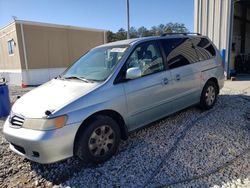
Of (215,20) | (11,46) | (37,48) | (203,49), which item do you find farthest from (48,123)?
(11,46)

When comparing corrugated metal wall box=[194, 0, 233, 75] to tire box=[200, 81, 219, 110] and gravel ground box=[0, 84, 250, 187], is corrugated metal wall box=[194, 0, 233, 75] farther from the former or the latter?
gravel ground box=[0, 84, 250, 187]

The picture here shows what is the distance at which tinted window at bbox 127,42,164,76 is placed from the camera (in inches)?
152

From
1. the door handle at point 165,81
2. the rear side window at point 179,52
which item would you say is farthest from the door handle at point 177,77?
the door handle at point 165,81

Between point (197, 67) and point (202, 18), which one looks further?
point (202, 18)

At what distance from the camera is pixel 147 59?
4047 millimetres

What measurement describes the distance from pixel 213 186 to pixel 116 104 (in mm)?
1656

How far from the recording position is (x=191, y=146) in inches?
145

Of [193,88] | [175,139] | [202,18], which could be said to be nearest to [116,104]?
[175,139]

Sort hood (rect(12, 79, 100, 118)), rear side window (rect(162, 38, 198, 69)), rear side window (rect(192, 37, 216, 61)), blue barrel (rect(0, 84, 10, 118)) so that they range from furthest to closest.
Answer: blue barrel (rect(0, 84, 10, 118)), rear side window (rect(192, 37, 216, 61)), rear side window (rect(162, 38, 198, 69)), hood (rect(12, 79, 100, 118))

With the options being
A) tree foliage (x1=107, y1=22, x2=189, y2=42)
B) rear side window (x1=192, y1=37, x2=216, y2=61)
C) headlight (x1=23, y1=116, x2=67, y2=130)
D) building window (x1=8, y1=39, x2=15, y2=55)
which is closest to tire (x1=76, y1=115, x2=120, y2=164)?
headlight (x1=23, y1=116, x2=67, y2=130)

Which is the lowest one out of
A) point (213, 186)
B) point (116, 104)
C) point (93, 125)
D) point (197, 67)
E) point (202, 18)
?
point (213, 186)

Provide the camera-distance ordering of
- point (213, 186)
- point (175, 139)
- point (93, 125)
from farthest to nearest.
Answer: point (175, 139)
point (93, 125)
point (213, 186)

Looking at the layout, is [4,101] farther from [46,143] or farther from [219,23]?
[219,23]

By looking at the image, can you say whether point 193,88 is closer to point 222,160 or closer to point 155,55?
point 155,55
